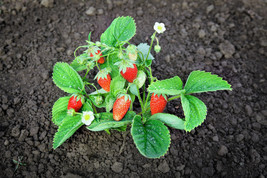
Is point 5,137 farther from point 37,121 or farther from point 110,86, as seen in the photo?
point 110,86

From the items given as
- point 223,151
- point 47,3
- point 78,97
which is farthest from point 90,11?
point 223,151

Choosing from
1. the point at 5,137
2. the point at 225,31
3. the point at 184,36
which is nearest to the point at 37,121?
the point at 5,137

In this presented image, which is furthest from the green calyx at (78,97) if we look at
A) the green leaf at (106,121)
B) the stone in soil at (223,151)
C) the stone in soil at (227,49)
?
the stone in soil at (227,49)

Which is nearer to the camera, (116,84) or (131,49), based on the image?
(131,49)

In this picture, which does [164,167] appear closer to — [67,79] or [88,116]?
[88,116]

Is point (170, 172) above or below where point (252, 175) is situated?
above

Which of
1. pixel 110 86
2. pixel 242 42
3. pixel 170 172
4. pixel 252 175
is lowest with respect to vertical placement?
pixel 252 175

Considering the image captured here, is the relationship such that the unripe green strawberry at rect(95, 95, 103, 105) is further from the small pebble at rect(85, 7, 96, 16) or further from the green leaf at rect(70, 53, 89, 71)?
the small pebble at rect(85, 7, 96, 16)
